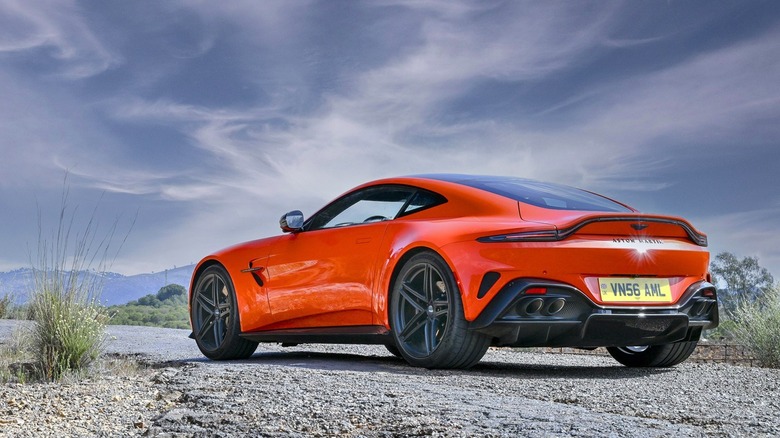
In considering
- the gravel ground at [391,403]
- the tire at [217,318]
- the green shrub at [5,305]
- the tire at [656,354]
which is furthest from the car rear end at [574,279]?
the green shrub at [5,305]

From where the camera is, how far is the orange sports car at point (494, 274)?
512cm

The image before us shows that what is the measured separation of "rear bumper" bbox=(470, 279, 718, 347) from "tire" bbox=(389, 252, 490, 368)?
0.50ft

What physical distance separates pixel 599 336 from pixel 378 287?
155 centimetres

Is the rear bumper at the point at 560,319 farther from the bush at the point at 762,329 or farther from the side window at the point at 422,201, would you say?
the bush at the point at 762,329

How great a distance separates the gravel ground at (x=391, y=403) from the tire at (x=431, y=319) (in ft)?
0.43

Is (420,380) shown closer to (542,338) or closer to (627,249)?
(542,338)

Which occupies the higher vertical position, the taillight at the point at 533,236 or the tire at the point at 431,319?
the taillight at the point at 533,236

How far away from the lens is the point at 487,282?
512 centimetres

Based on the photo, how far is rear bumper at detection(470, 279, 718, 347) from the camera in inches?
200

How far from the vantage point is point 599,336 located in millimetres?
5215

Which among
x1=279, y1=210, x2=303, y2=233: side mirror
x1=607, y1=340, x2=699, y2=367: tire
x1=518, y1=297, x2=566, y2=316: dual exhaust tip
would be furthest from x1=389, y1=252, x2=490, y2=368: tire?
x1=607, y1=340, x2=699, y2=367: tire

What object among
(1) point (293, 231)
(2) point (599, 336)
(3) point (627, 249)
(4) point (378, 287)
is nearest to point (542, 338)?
(2) point (599, 336)

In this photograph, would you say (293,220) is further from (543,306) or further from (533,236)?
(543,306)

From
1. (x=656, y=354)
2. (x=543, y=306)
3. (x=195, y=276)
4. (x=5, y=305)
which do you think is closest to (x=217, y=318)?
(x=195, y=276)
